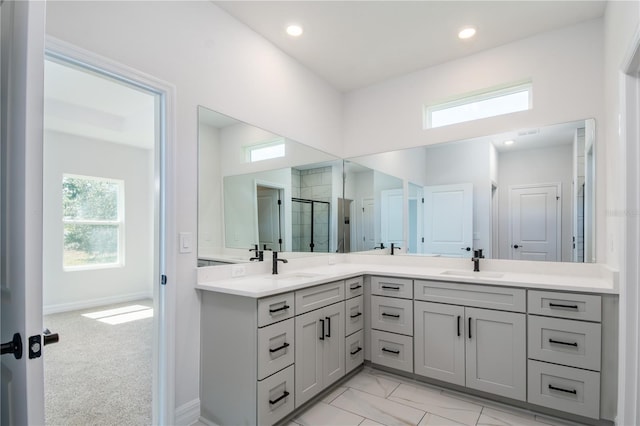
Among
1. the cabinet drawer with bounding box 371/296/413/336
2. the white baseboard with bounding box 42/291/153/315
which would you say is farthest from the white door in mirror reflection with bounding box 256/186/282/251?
the white baseboard with bounding box 42/291/153/315

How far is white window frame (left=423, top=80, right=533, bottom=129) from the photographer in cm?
290

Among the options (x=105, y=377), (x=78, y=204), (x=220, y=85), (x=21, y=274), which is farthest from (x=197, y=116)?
(x=78, y=204)

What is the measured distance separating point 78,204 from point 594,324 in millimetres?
6452

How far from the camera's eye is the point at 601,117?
2.55 metres

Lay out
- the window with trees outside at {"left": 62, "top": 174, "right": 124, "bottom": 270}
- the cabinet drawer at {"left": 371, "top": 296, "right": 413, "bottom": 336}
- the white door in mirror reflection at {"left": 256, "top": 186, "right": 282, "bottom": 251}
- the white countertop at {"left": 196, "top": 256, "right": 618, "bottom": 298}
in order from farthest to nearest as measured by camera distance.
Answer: the window with trees outside at {"left": 62, "top": 174, "right": 124, "bottom": 270}
the white door in mirror reflection at {"left": 256, "top": 186, "right": 282, "bottom": 251}
the cabinet drawer at {"left": 371, "top": 296, "right": 413, "bottom": 336}
the white countertop at {"left": 196, "top": 256, "right": 618, "bottom": 298}

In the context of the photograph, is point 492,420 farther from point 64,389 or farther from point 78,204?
point 78,204

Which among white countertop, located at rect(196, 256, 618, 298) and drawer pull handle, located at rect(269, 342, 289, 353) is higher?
white countertop, located at rect(196, 256, 618, 298)

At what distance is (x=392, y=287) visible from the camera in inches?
110

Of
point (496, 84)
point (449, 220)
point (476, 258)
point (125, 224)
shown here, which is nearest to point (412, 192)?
point (449, 220)

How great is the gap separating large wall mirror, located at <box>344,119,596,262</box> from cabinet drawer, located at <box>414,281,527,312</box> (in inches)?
26.5

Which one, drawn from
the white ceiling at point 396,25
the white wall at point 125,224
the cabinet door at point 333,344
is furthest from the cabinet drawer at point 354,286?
the white wall at point 125,224

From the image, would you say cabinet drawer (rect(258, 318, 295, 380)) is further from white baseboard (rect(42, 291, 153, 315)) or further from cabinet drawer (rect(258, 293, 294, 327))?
white baseboard (rect(42, 291, 153, 315))

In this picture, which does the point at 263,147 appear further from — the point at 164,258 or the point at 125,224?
the point at 125,224

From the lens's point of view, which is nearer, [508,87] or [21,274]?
[21,274]
